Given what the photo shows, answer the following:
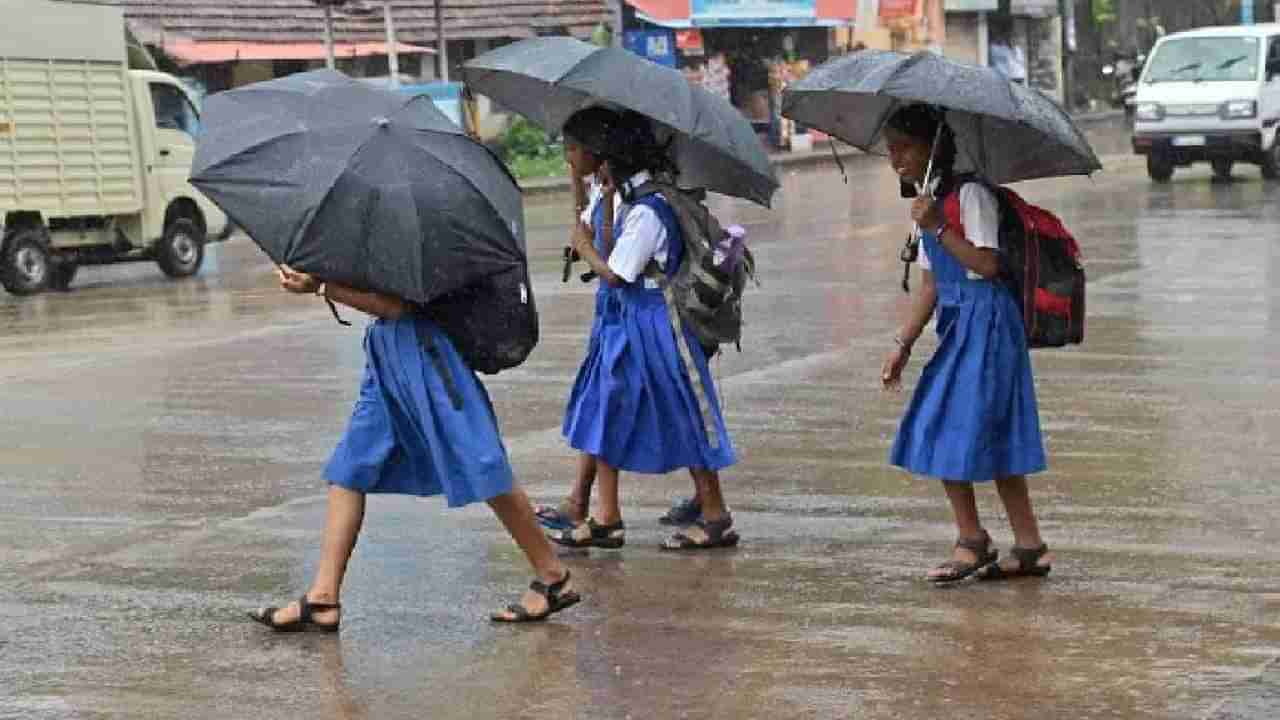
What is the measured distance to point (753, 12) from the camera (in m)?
44.5

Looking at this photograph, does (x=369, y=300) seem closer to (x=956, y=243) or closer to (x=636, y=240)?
(x=636, y=240)

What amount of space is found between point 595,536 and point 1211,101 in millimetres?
22908

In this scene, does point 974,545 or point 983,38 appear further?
point 983,38

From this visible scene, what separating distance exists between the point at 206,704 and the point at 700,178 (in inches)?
115

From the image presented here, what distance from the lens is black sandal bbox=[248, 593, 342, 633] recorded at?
680 centimetres

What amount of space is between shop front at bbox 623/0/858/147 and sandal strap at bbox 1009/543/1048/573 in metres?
34.2

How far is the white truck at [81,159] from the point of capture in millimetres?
21312

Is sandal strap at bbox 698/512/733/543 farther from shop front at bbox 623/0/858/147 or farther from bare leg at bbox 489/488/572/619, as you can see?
shop front at bbox 623/0/858/147

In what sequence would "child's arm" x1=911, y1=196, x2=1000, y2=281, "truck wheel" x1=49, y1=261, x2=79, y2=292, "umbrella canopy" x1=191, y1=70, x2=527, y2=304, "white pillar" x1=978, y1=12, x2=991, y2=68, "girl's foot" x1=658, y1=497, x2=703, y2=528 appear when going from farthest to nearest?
"white pillar" x1=978, y1=12, x2=991, y2=68 → "truck wheel" x1=49, y1=261, x2=79, y2=292 → "girl's foot" x1=658, y1=497, x2=703, y2=528 → "child's arm" x1=911, y1=196, x2=1000, y2=281 → "umbrella canopy" x1=191, y1=70, x2=527, y2=304

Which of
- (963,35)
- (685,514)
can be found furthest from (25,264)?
(963,35)

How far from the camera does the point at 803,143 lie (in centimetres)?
4594

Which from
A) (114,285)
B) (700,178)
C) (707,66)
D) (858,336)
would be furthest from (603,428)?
(707,66)

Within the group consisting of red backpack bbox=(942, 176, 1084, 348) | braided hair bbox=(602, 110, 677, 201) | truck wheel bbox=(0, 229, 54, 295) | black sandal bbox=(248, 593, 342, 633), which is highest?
braided hair bbox=(602, 110, 677, 201)

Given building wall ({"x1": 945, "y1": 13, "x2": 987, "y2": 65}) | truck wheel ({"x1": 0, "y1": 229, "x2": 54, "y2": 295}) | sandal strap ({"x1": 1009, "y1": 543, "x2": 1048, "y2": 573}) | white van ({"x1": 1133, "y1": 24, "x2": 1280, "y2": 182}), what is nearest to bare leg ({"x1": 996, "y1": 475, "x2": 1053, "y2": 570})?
sandal strap ({"x1": 1009, "y1": 543, "x2": 1048, "y2": 573})
